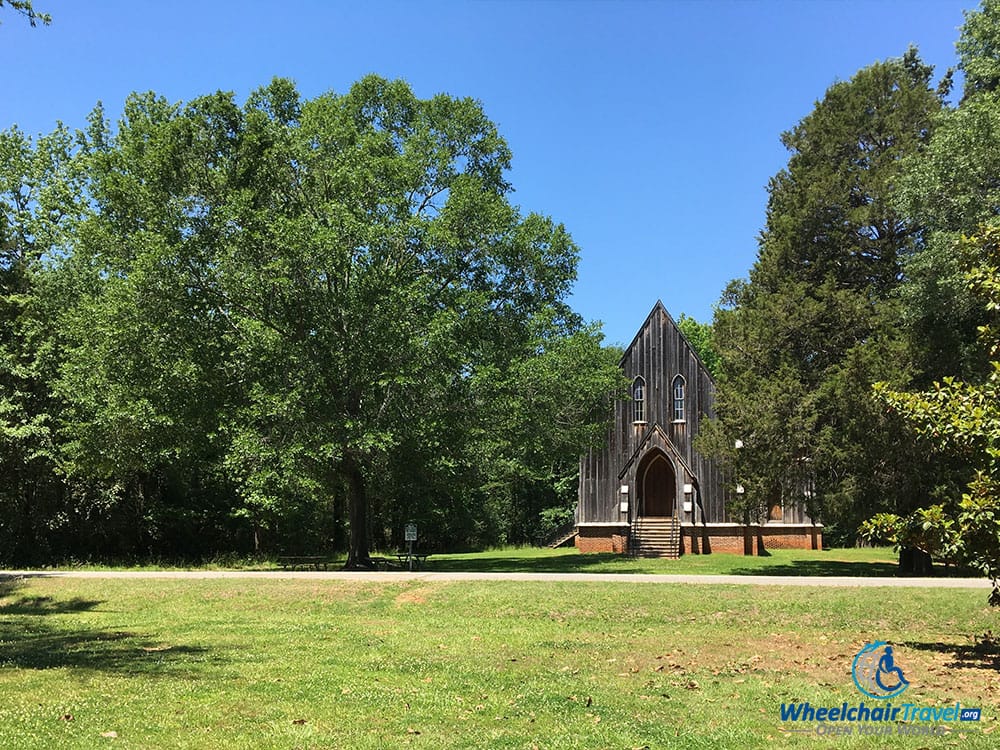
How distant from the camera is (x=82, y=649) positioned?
37.2 ft

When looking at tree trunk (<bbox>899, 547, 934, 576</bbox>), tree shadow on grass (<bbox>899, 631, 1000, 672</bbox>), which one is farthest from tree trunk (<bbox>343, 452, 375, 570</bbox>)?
tree shadow on grass (<bbox>899, 631, 1000, 672</bbox>)

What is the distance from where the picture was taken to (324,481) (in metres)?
25.6

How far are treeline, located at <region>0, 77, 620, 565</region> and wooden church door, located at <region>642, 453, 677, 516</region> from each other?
36.0ft

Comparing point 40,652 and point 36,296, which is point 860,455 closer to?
point 40,652

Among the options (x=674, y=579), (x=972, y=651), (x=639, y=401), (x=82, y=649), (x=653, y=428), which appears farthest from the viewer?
(x=639, y=401)

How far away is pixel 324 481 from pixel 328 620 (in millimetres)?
11358

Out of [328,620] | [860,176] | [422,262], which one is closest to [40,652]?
[328,620]

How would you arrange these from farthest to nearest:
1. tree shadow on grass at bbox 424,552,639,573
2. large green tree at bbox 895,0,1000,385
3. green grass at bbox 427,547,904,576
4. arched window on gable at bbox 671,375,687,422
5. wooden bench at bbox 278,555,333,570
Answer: arched window on gable at bbox 671,375,687,422 < wooden bench at bbox 278,555,333,570 < tree shadow on grass at bbox 424,552,639,573 < green grass at bbox 427,547,904,576 < large green tree at bbox 895,0,1000,385

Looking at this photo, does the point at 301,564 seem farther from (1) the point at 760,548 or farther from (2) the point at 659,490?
(2) the point at 659,490

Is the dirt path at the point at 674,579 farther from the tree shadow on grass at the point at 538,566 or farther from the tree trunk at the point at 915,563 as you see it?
the tree shadow on grass at the point at 538,566

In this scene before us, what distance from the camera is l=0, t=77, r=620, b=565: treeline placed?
22.3 metres

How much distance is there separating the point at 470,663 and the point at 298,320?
49.4ft

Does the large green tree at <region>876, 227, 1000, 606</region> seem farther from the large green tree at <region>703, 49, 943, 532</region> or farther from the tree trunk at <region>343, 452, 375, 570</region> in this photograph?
the tree trunk at <region>343, 452, 375, 570</region>

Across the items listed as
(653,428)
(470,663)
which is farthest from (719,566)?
(470,663)
